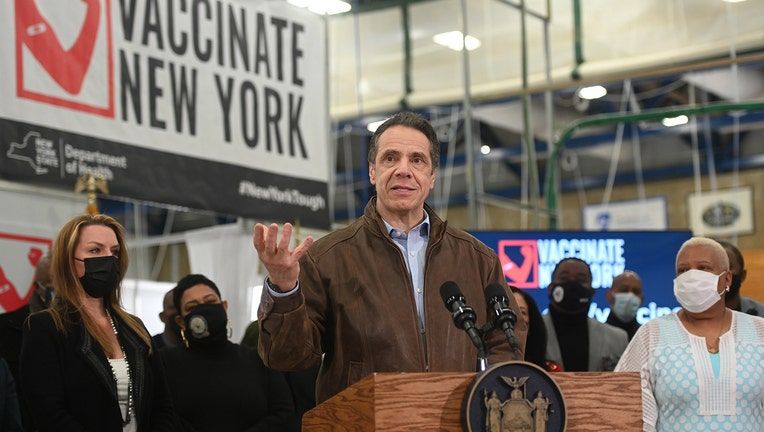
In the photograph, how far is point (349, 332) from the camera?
3471mm

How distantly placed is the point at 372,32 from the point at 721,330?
8.03m

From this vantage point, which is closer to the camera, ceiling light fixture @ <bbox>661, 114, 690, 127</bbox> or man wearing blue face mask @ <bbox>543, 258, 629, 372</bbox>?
man wearing blue face mask @ <bbox>543, 258, 629, 372</bbox>

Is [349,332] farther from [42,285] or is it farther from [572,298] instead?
[572,298]

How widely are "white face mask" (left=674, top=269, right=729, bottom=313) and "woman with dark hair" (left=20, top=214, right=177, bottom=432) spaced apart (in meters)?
2.06

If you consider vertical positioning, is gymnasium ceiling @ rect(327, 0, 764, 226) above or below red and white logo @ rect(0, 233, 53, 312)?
above

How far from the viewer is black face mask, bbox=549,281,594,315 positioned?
6457 mm

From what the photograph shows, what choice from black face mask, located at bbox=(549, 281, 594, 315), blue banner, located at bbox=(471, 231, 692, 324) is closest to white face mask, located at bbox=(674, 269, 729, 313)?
black face mask, located at bbox=(549, 281, 594, 315)

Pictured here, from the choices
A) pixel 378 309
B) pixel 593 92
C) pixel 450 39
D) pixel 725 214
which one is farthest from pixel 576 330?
pixel 725 214

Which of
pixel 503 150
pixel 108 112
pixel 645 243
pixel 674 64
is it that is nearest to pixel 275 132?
pixel 108 112

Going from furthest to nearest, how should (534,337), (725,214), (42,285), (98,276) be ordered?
(725,214)
(534,337)
(42,285)
(98,276)

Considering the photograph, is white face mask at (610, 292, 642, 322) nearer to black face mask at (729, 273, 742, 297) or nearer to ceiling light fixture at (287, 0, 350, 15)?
black face mask at (729, 273, 742, 297)

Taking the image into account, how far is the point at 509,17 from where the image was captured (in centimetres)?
1124

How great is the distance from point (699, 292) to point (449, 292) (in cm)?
203

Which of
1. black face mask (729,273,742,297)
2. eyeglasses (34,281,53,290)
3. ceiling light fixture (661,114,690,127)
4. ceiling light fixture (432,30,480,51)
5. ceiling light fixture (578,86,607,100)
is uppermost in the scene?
ceiling light fixture (432,30,480,51)
